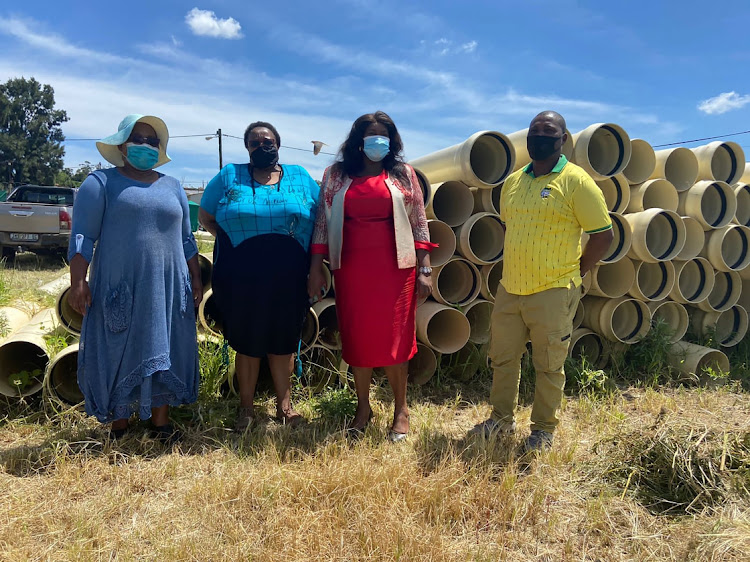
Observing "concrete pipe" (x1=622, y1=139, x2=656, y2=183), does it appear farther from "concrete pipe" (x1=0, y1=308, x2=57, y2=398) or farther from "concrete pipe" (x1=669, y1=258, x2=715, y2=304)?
"concrete pipe" (x1=0, y1=308, x2=57, y2=398)

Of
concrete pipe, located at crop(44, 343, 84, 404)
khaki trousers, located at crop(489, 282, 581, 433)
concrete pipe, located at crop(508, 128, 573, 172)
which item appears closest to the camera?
khaki trousers, located at crop(489, 282, 581, 433)

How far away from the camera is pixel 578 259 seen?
2670 millimetres

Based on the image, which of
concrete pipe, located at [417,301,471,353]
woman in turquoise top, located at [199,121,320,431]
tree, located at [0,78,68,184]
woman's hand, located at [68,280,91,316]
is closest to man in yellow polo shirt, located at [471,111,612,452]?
concrete pipe, located at [417,301,471,353]

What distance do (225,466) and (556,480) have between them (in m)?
1.59

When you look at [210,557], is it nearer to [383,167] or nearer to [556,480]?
[556,480]

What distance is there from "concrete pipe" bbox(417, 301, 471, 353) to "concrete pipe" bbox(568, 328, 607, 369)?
107 centimetres

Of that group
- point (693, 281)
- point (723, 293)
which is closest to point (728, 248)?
point (723, 293)

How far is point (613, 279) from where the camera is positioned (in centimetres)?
435

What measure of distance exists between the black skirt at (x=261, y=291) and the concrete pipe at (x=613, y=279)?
8.32 feet

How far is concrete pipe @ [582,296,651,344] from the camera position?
4.19 m

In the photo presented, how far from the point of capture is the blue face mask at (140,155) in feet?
8.32

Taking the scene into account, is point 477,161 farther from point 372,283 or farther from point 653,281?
point 372,283

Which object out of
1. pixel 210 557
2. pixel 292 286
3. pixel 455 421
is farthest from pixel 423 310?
pixel 210 557

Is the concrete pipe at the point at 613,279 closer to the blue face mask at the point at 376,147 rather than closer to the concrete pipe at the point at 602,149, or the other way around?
the concrete pipe at the point at 602,149
